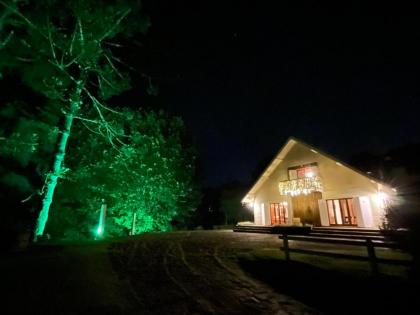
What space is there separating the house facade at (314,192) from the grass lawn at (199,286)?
9654 mm

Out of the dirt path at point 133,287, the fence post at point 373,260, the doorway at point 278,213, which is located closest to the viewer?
the dirt path at point 133,287

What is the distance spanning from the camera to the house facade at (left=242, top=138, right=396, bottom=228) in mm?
16094

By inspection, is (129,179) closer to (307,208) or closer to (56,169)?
(56,169)

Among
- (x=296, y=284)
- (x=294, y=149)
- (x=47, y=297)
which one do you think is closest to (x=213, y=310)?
(x=296, y=284)

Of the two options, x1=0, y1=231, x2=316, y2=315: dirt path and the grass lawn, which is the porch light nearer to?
the grass lawn

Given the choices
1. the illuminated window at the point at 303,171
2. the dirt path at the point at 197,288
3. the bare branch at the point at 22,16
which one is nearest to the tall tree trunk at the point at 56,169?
the bare branch at the point at 22,16

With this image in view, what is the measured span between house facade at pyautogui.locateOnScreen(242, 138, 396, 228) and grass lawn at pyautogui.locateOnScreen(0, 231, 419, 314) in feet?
31.7

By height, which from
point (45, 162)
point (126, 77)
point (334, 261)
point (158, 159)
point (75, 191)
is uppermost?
point (126, 77)

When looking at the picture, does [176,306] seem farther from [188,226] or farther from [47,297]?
[188,226]

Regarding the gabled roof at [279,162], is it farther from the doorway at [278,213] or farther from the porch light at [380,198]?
the doorway at [278,213]

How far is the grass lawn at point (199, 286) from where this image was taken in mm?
4789

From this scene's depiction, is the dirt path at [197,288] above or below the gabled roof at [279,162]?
below

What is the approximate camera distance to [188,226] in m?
35.4

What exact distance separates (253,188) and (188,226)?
15.9 metres
